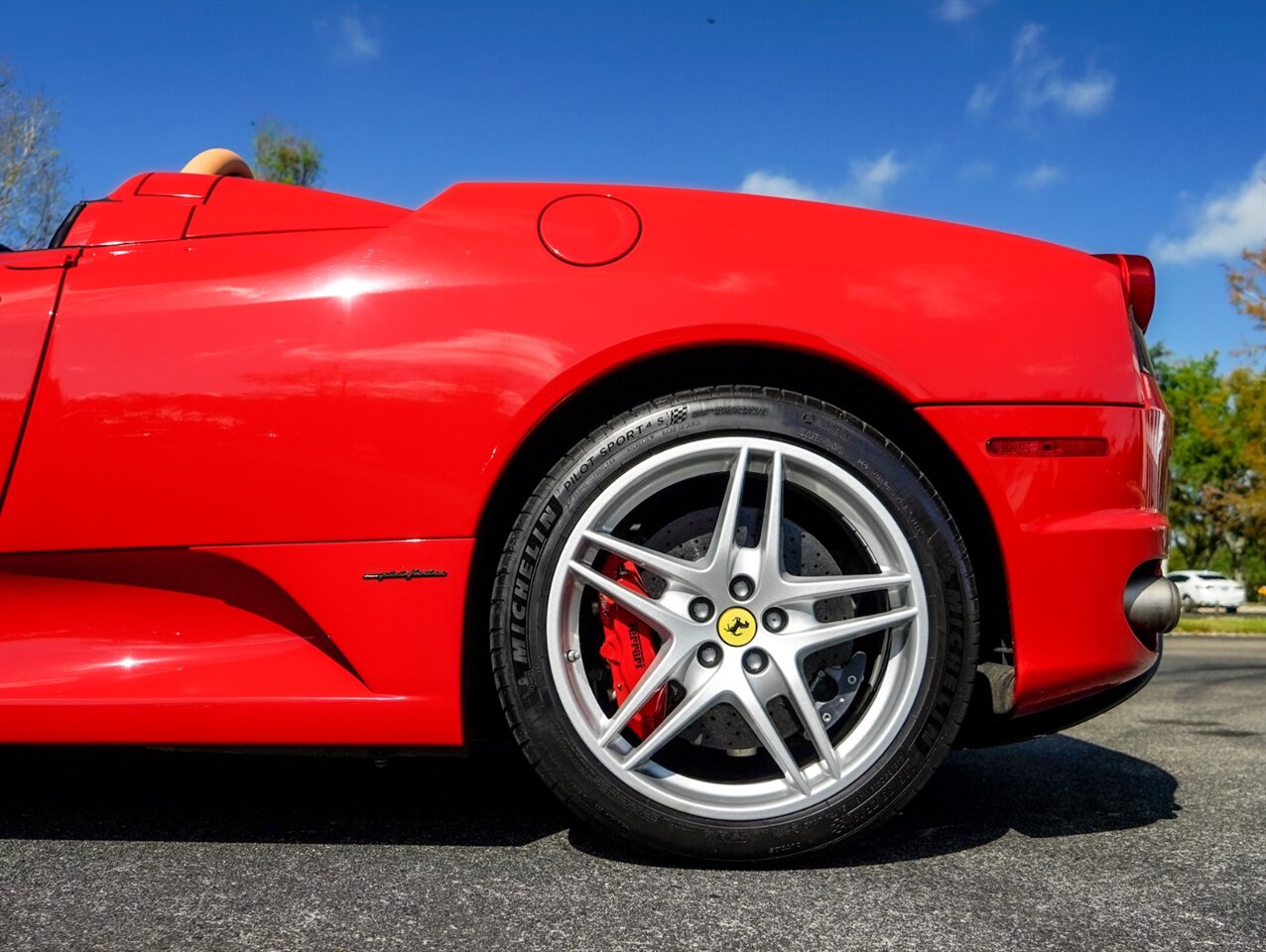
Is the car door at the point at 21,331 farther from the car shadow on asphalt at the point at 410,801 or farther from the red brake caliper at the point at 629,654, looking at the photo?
the red brake caliper at the point at 629,654

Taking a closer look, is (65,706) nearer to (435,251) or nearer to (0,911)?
(0,911)

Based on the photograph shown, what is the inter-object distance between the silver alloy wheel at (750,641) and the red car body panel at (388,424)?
0.19 meters

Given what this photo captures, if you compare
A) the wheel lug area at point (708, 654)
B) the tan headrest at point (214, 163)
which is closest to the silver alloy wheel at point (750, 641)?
the wheel lug area at point (708, 654)

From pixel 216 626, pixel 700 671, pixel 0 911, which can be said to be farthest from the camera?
pixel 216 626

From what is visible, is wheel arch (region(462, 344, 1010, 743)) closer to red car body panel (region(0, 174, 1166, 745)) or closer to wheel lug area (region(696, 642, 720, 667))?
red car body panel (region(0, 174, 1166, 745))

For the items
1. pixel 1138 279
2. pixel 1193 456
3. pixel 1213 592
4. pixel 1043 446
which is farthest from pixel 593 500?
pixel 1193 456

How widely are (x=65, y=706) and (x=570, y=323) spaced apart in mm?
1100

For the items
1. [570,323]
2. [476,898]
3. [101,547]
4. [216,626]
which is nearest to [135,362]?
[101,547]

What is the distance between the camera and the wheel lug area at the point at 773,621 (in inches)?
70.5

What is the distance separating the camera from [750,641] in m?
1.79

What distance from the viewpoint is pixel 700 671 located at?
1789mm

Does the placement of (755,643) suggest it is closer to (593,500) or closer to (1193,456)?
(593,500)

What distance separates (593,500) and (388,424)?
37cm

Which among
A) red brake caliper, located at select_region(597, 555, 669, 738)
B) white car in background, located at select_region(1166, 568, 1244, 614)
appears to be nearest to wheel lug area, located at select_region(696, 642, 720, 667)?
red brake caliper, located at select_region(597, 555, 669, 738)
